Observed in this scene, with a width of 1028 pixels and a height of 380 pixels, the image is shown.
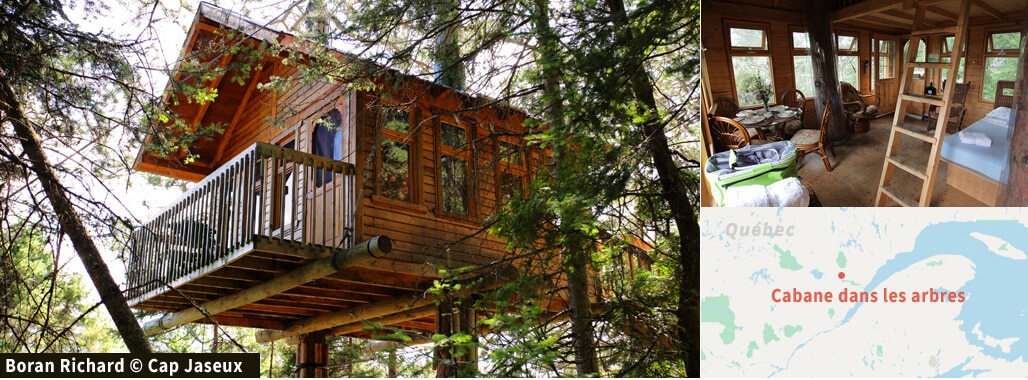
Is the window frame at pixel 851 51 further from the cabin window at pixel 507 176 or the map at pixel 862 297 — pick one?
the cabin window at pixel 507 176

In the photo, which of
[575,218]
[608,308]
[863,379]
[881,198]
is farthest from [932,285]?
[608,308]

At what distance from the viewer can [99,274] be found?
4117 mm

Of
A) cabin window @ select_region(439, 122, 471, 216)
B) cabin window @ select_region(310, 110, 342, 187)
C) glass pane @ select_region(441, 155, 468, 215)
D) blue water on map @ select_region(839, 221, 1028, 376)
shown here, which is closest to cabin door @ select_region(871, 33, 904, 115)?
blue water on map @ select_region(839, 221, 1028, 376)

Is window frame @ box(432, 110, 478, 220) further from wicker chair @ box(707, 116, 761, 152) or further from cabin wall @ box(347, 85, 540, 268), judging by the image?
wicker chair @ box(707, 116, 761, 152)

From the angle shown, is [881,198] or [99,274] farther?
[99,274]

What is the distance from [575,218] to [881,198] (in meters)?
1.61

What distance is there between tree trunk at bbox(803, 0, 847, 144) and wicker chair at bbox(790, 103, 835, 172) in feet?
0.06

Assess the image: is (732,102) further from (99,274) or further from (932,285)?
(99,274)

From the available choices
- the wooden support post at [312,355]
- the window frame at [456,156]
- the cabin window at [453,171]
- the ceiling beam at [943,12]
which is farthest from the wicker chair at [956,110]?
the wooden support post at [312,355]

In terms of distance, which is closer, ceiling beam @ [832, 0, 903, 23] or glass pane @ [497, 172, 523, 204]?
ceiling beam @ [832, 0, 903, 23]

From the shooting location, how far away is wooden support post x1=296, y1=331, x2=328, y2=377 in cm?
779

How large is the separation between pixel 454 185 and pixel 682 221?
2.36 meters

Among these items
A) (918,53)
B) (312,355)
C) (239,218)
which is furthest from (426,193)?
(918,53)

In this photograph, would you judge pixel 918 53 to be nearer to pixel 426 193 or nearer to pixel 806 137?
pixel 806 137
